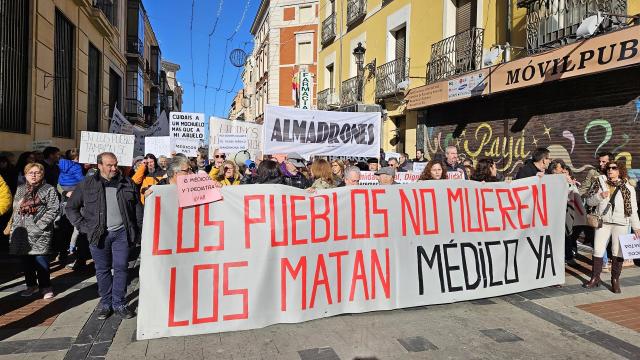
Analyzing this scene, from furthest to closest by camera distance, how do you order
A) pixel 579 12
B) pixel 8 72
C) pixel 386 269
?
1. pixel 8 72
2. pixel 579 12
3. pixel 386 269

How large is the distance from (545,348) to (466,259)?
1.24m

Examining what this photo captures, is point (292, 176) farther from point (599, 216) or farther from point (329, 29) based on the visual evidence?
point (329, 29)

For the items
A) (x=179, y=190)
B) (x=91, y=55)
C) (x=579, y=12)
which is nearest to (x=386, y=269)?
(x=179, y=190)

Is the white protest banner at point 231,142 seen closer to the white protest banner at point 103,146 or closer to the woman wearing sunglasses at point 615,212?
the white protest banner at point 103,146

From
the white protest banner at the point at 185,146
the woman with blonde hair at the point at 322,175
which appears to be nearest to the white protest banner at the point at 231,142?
the white protest banner at the point at 185,146

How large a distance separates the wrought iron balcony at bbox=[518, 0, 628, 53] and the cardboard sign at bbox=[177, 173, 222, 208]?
23.1 ft

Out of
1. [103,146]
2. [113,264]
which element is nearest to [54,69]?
[103,146]

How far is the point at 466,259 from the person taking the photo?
16.1 ft

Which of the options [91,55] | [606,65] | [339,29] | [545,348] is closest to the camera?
[545,348]

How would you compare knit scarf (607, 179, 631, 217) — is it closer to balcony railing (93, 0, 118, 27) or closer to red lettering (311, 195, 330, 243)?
red lettering (311, 195, 330, 243)

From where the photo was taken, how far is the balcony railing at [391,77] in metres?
14.1

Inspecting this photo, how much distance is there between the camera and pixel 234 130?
9680 millimetres

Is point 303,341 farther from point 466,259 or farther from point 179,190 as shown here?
point 466,259

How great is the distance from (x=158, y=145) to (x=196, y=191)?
23.1ft
